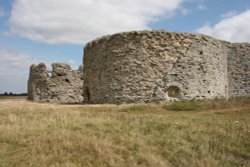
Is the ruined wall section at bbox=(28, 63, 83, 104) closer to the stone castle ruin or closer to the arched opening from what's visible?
the stone castle ruin

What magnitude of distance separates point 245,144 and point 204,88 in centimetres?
966

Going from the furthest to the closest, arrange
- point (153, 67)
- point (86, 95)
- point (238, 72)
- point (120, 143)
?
1. point (238, 72)
2. point (86, 95)
3. point (153, 67)
4. point (120, 143)

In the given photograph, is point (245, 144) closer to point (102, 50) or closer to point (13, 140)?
point (13, 140)

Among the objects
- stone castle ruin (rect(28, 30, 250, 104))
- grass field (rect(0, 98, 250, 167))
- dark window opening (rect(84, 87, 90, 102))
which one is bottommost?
→ grass field (rect(0, 98, 250, 167))

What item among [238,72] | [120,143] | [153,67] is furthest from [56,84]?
[120,143]

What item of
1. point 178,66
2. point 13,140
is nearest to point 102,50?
point 178,66

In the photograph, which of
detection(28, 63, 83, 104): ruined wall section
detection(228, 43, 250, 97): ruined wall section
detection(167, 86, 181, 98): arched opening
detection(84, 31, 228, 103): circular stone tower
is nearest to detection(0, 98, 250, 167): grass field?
detection(84, 31, 228, 103): circular stone tower

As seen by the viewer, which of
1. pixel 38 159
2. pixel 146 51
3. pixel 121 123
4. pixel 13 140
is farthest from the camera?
pixel 146 51

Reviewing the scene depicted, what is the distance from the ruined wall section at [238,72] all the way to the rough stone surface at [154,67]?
324 cm

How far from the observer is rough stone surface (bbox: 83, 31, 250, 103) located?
16.8 metres

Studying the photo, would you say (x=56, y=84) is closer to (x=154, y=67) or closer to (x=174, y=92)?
(x=154, y=67)

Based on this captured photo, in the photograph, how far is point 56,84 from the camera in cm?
2292

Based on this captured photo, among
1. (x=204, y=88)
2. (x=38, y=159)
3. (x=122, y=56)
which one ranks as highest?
(x=122, y=56)

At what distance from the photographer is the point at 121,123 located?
10.1 meters
